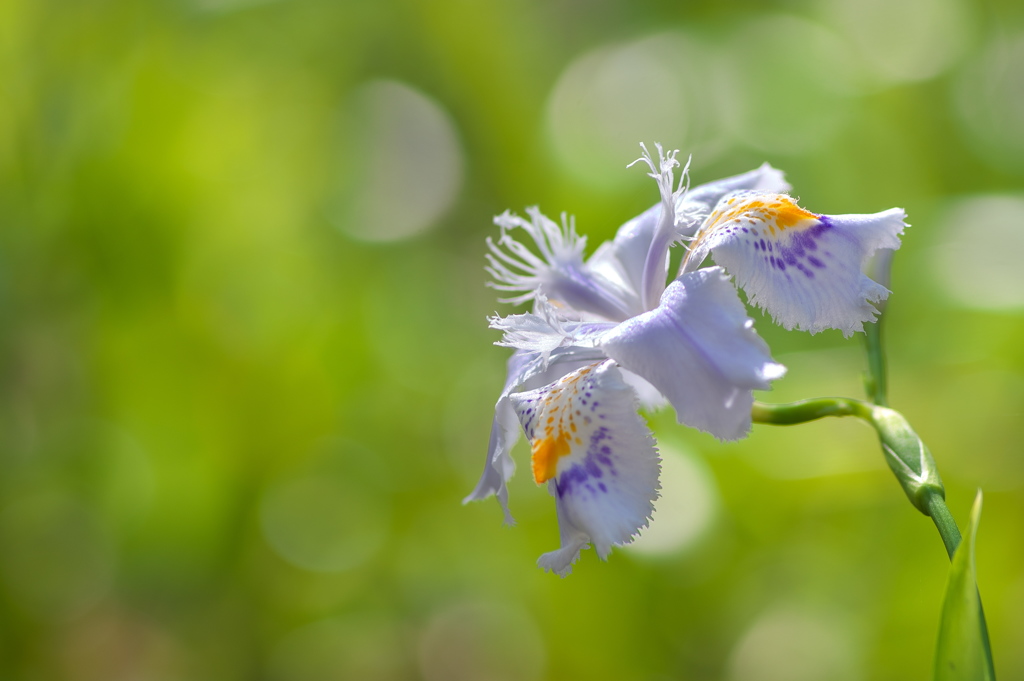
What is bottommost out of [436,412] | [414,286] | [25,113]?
[436,412]

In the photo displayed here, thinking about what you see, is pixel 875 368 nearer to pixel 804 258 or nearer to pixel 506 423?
pixel 804 258

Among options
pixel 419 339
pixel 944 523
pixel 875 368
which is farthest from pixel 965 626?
pixel 419 339

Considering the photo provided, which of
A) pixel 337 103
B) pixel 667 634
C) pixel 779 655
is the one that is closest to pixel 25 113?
pixel 337 103

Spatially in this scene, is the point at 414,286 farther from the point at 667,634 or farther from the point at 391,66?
the point at 667,634

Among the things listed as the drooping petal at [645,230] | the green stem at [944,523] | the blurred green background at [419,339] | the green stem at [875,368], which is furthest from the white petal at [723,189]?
the blurred green background at [419,339]

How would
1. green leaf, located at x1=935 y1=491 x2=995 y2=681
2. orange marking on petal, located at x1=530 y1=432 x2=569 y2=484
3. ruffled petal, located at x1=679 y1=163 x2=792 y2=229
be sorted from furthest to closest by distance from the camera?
ruffled petal, located at x1=679 y1=163 x2=792 y2=229 → orange marking on petal, located at x1=530 y1=432 x2=569 y2=484 → green leaf, located at x1=935 y1=491 x2=995 y2=681

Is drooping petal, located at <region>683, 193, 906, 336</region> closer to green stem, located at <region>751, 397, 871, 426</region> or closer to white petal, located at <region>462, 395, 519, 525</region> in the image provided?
green stem, located at <region>751, 397, 871, 426</region>

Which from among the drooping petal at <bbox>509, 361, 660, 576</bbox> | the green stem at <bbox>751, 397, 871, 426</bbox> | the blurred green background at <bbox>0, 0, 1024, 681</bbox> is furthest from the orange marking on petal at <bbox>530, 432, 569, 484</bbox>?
the blurred green background at <bbox>0, 0, 1024, 681</bbox>
